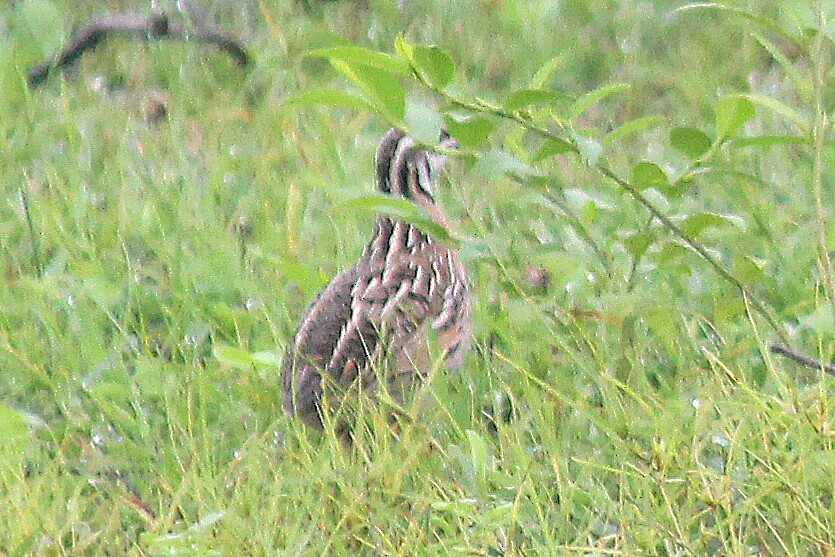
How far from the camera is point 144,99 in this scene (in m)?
7.03

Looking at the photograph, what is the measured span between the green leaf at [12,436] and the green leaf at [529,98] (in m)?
1.81

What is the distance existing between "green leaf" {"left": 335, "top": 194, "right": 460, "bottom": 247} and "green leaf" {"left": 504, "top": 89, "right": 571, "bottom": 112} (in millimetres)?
448

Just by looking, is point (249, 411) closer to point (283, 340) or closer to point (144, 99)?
point (283, 340)

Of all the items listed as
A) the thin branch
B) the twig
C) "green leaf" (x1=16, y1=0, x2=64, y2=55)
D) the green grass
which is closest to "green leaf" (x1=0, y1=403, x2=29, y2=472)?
the green grass

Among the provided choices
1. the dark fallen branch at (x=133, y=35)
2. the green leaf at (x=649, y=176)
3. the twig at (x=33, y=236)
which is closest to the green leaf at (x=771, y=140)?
the green leaf at (x=649, y=176)

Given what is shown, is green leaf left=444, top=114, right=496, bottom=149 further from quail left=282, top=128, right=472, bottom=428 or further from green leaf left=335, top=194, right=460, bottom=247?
quail left=282, top=128, right=472, bottom=428

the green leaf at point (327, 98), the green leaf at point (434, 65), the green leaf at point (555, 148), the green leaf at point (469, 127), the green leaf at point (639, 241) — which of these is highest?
the green leaf at point (434, 65)

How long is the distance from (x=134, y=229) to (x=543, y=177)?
96.1 inches

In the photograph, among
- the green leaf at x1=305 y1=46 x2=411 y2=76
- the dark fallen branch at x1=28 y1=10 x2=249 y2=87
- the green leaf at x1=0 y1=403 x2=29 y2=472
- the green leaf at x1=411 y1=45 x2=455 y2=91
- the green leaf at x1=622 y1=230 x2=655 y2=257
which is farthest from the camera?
the dark fallen branch at x1=28 y1=10 x2=249 y2=87

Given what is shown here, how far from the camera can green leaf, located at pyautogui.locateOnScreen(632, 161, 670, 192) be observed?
12.2 ft

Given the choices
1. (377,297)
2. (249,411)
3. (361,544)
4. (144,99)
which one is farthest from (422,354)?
(144,99)

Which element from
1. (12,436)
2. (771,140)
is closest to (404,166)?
(12,436)

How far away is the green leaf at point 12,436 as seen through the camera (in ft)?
14.4

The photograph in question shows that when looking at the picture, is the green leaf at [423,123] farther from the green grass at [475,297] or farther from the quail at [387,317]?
the quail at [387,317]
